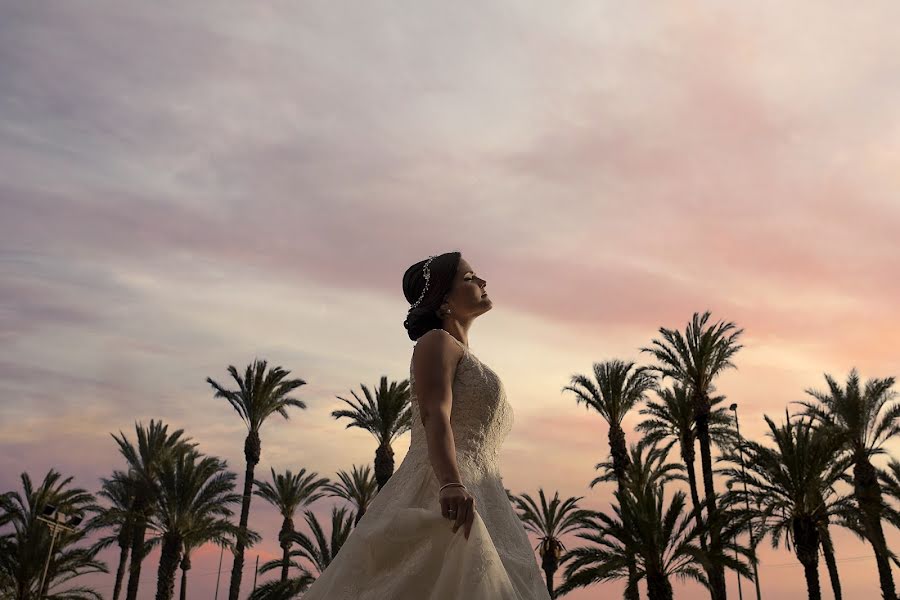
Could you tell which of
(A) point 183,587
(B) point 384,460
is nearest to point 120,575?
(A) point 183,587

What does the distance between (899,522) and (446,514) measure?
3175 centimetres

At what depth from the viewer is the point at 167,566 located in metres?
34.6

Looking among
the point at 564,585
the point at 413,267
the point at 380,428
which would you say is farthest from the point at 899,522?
the point at 413,267

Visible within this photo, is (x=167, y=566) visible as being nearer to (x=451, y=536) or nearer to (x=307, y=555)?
(x=307, y=555)

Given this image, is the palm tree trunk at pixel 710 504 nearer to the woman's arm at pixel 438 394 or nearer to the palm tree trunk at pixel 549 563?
the palm tree trunk at pixel 549 563

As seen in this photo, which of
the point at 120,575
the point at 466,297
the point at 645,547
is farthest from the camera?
the point at 120,575

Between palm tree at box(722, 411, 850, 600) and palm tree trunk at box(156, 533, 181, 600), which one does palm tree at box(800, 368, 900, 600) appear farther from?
palm tree trunk at box(156, 533, 181, 600)

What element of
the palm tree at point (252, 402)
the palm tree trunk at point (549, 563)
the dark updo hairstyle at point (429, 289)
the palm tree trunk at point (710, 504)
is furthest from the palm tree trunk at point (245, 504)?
the dark updo hairstyle at point (429, 289)

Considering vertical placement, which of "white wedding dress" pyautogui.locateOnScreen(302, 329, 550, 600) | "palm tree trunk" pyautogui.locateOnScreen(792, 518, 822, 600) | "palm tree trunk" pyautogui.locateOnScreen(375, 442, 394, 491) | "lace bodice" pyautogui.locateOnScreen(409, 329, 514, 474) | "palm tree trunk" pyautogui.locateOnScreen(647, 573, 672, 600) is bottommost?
"white wedding dress" pyautogui.locateOnScreen(302, 329, 550, 600)

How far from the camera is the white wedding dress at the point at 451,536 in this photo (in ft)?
10.3

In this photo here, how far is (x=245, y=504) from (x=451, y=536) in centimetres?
3786

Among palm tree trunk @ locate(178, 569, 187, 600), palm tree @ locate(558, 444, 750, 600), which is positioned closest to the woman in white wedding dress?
palm tree @ locate(558, 444, 750, 600)

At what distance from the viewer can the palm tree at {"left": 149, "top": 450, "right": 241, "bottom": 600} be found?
1356 inches

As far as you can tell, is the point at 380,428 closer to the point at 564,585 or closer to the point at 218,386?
the point at 218,386
